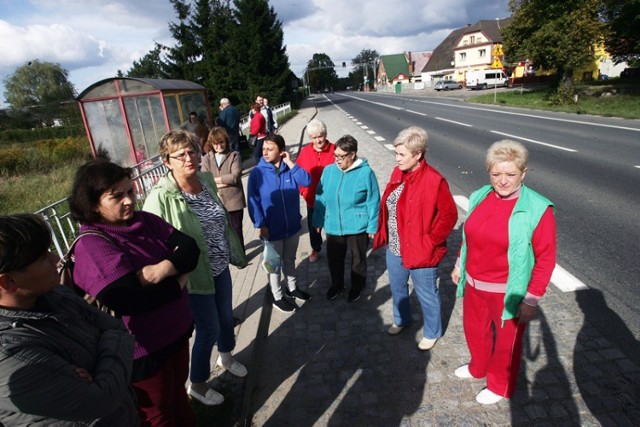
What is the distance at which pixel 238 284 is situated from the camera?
4.58 metres

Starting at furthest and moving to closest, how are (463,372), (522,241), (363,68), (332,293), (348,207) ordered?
(363,68) < (332,293) < (348,207) < (463,372) < (522,241)

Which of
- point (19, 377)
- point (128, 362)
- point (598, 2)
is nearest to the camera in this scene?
point (19, 377)

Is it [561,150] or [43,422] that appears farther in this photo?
[561,150]

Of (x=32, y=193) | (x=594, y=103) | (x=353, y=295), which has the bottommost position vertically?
(x=353, y=295)

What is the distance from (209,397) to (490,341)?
81.1 inches

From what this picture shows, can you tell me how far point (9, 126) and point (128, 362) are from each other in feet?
183

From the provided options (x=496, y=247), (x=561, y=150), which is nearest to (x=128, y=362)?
(x=496, y=247)

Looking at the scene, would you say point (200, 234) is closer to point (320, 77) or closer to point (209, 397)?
point (209, 397)

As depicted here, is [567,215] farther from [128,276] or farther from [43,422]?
[43,422]

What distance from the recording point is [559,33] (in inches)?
888

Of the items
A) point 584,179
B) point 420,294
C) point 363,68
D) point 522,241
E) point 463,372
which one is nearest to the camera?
point 522,241

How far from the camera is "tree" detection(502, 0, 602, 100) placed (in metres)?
21.5

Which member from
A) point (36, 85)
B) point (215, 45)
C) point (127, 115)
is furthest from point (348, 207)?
point (36, 85)

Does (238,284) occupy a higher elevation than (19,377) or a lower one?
lower
